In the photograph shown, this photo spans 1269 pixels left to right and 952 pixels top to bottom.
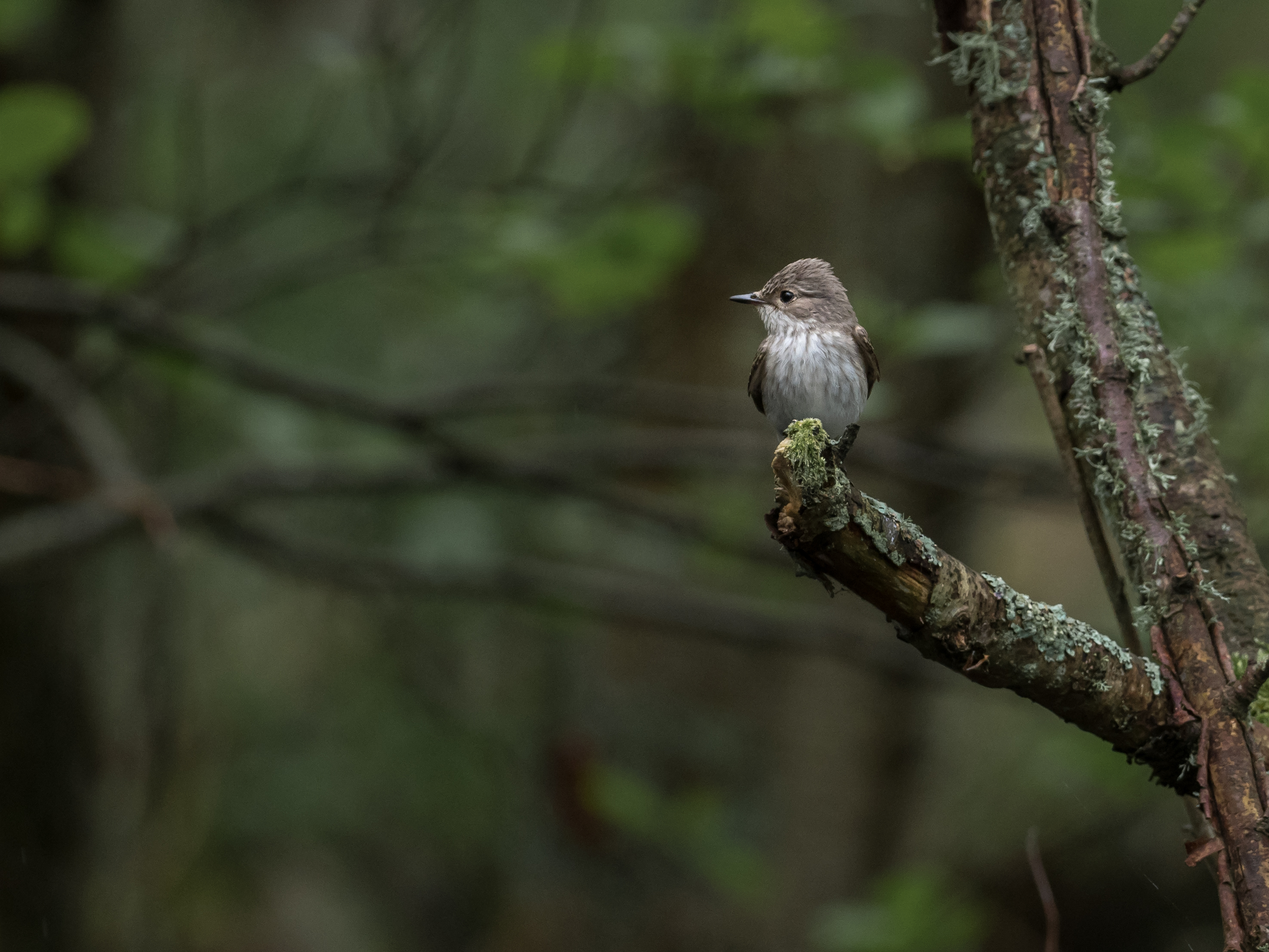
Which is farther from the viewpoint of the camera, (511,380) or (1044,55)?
(511,380)

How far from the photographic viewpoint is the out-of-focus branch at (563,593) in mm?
5707

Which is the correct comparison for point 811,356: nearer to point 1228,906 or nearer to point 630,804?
point 1228,906

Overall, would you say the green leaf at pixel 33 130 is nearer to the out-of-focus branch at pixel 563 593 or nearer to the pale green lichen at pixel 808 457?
the out-of-focus branch at pixel 563 593

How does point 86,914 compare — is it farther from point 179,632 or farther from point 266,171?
point 266,171

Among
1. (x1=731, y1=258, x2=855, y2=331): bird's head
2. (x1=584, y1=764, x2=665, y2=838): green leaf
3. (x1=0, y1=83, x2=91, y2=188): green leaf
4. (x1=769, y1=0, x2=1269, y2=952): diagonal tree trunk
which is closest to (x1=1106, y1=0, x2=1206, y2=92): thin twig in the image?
(x1=769, y1=0, x2=1269, y2=952): diagonal tree trunk

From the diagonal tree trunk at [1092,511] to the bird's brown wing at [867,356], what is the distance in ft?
A: 3.79

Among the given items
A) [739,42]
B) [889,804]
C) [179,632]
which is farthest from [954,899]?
[179,632]

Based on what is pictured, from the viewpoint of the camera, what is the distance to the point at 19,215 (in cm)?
452

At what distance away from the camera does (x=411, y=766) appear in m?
8.79

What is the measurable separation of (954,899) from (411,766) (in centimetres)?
456

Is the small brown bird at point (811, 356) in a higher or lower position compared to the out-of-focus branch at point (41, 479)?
higher

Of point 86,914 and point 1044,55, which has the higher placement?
point 1044,55

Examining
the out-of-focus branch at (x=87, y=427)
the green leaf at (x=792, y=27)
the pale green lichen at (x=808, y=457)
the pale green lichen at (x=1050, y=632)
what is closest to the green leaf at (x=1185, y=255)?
the green leaf at (x=792, y=27)

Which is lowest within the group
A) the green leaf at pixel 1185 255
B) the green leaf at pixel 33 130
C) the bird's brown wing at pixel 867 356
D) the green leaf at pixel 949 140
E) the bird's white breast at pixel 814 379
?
the bird's white breast at pixel 814 379
